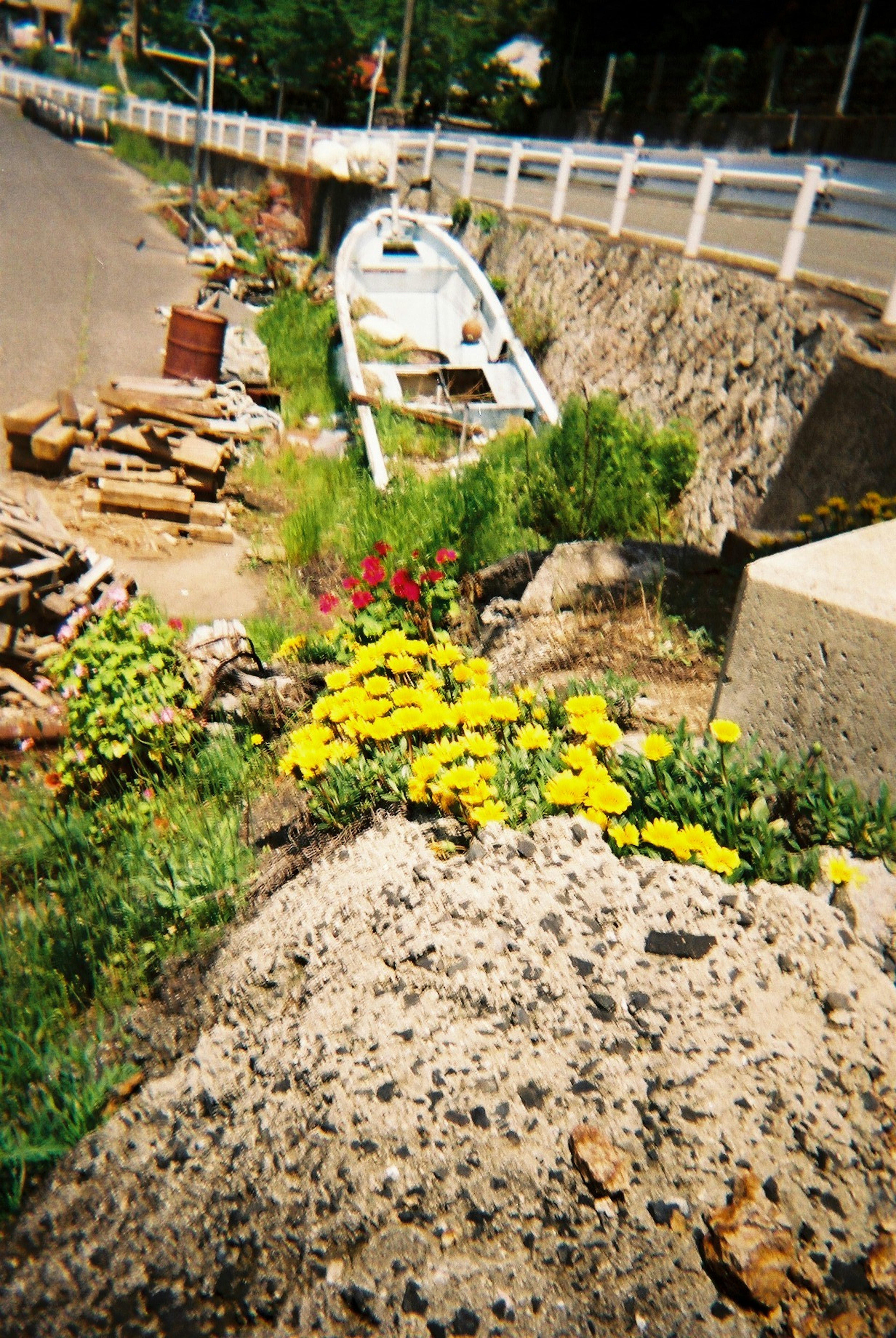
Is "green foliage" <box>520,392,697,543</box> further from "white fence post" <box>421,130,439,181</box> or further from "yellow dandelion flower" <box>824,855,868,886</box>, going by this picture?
"white fence post" <box>421,130,439,181</box>

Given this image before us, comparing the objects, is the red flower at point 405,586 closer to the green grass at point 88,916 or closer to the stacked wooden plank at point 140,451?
the green grass at point 88,916

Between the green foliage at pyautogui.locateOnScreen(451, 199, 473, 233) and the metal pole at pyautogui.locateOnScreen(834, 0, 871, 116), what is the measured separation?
536 inches

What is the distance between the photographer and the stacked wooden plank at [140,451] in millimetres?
7793

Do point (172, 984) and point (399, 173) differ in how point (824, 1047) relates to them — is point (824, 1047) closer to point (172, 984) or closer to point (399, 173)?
point (172, 984)

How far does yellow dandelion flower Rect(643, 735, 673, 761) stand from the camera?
113 inches

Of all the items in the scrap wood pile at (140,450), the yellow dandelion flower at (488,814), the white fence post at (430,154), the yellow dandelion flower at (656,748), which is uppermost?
the white fence post at (430,154)

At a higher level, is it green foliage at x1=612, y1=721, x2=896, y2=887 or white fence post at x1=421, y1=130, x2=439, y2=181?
white fence post at x1=421, y1=130, x2=439, y2=181

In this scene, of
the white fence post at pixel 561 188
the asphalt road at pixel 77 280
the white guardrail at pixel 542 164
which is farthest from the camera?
the white fence post at pixel 561 188

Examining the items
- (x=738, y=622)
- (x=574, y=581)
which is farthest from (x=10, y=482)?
(x=738, y=622)

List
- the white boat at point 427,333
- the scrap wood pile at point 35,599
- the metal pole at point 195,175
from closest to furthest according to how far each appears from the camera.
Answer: the scrap wood pile at point 35,599 → the white boat at point 427,333 → the metal pole at point 195,175

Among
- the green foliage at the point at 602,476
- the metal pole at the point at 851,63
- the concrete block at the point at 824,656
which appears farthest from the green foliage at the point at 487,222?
the metal pole at the point at 851,63

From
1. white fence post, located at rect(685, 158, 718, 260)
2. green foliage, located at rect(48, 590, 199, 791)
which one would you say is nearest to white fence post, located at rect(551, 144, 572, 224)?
white fence post, located at rect(685, 158, 718, 260)

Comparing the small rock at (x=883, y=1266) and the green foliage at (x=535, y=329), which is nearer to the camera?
the small rock at (x=883, y=1266)

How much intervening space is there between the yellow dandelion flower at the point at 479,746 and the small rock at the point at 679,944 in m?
0.75
